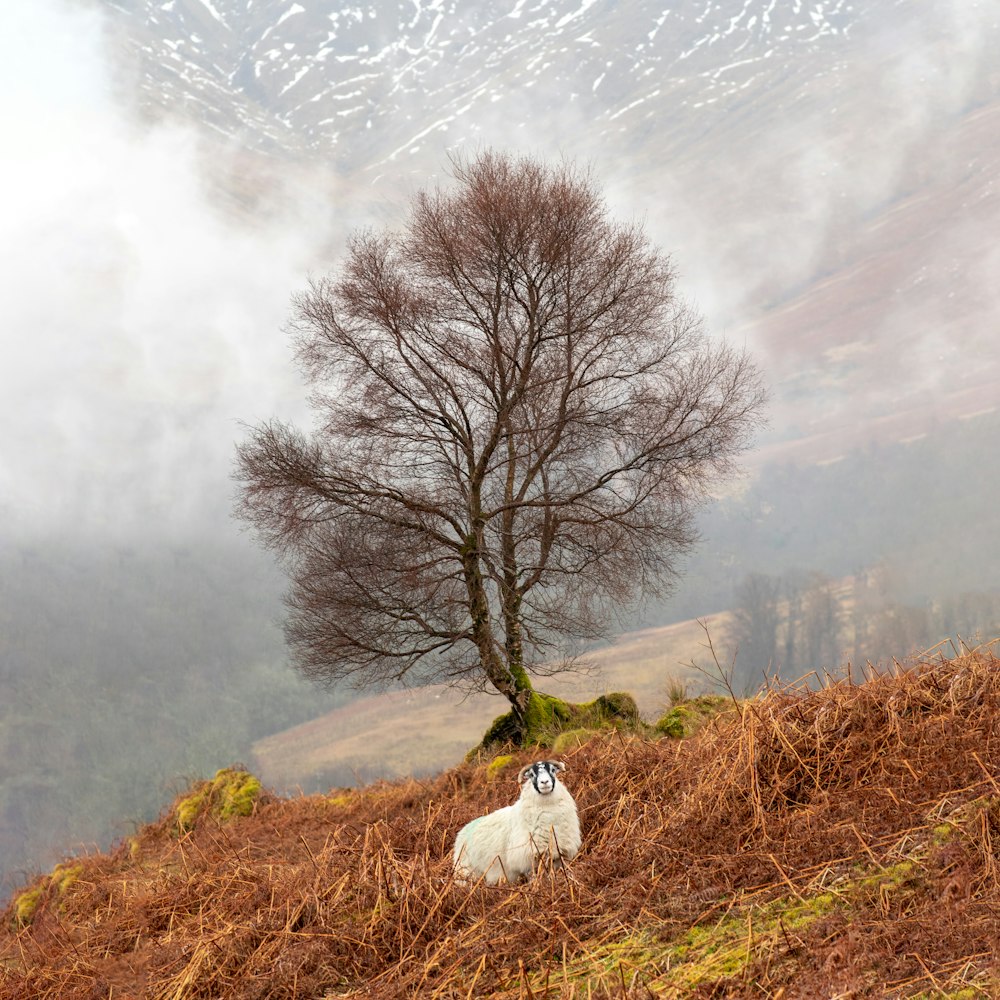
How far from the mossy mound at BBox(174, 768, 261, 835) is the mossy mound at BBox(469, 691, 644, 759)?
4.44 m

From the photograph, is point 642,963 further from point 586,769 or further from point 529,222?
point 529,222

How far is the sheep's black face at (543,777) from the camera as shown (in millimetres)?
6035

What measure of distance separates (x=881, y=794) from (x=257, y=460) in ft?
51.0

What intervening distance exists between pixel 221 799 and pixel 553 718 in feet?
22.9

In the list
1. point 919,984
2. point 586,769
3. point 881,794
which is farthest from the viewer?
point 586,769

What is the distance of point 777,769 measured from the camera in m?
5.68

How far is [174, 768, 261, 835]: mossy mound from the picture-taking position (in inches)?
634

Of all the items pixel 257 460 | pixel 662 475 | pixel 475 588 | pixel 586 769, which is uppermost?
pixel 257 460

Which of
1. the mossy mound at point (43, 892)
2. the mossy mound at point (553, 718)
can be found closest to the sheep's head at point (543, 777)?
the mossy mound at point (43, 892)

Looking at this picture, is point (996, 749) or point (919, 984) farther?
point (996, 749)

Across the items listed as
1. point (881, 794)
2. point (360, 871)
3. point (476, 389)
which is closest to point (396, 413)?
point (476, 389)

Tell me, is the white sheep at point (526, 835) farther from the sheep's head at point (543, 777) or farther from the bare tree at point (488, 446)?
the bare tree at point (488, 446)

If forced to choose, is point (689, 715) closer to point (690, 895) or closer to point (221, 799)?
point (221, 799)

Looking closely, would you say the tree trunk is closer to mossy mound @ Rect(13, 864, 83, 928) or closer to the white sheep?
mossy mound @ Rect(13, 864, 83, 928)
